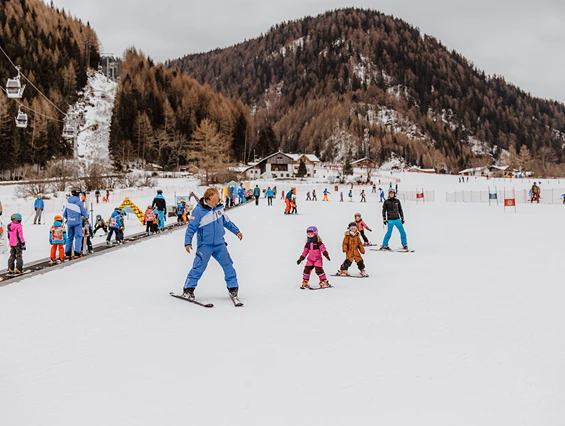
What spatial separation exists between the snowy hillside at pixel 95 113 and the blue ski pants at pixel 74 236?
272 feet

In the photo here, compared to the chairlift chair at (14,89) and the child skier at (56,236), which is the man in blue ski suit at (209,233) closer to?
the child skier at (56,236)

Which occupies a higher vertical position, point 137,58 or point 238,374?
point 137,58

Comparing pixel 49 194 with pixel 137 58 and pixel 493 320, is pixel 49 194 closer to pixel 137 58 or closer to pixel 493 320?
pixel 493 320

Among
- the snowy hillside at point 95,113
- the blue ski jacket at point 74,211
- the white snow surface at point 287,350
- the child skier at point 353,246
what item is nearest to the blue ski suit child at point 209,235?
the white snow surface at point 287,350

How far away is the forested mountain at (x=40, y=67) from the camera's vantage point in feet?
236

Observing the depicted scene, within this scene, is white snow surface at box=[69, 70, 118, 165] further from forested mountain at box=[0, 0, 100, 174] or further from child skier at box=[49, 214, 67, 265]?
child skier at box=[49, 214, 67, 265]

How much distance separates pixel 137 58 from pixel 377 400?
113 m

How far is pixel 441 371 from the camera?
163 inches

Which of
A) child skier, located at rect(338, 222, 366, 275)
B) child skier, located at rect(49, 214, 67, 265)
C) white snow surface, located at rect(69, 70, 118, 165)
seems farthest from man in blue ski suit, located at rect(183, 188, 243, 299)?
white snow surface, located at rect(69, 70, 118, 165)

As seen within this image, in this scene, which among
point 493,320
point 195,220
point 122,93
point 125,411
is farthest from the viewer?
point 122,93

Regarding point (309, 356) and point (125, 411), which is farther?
point (309, 356)

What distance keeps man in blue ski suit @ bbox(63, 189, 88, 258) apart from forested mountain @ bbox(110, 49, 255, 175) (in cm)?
6462

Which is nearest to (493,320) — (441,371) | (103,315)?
(441,371)

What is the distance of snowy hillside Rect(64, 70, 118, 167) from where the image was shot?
95400 millimetres
